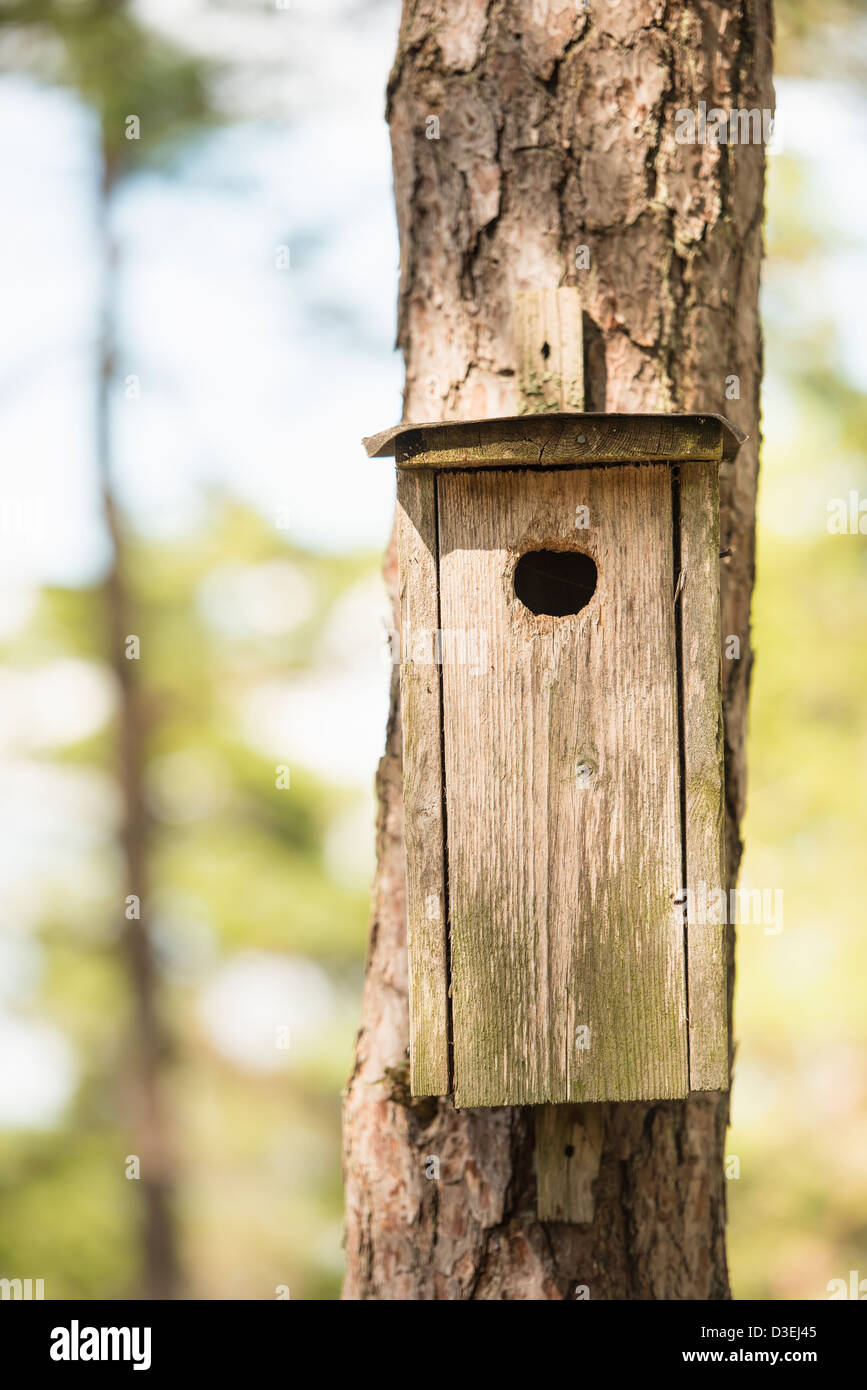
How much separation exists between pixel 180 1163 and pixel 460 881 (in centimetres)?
776

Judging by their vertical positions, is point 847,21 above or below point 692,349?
above

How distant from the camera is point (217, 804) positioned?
838 centimetres

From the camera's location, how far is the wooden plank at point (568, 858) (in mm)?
1531

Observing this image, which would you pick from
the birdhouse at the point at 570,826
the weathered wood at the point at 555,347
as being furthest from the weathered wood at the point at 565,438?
the weathered wood at the point at 555,347

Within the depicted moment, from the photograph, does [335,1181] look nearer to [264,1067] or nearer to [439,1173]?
[264,1067]

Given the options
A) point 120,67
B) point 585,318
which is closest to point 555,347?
point 585,318

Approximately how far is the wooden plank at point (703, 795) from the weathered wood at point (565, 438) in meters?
0.11

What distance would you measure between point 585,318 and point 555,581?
47cm

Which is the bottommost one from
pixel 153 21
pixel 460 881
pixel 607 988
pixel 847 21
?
pixel 607 988

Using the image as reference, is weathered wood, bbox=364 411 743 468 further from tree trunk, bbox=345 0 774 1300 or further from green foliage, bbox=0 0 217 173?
green foliage, bbox=0 0 217 173

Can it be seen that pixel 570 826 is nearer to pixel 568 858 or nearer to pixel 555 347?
pixel 568 858

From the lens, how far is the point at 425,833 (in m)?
1.54
